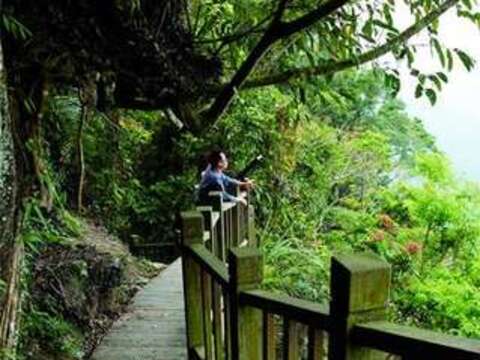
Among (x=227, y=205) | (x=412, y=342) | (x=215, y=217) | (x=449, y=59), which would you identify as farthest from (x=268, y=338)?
(x=227, y=205)

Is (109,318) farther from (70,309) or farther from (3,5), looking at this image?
(3,5)

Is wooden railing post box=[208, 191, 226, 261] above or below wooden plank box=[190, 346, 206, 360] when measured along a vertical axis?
above

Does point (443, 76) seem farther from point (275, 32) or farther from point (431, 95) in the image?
point (275, 32)

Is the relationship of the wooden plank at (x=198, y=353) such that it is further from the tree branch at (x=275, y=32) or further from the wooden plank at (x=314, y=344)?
the wooden plank at (x=314, y=344)

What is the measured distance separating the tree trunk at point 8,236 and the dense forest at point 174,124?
10mm

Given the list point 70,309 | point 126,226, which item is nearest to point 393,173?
point 126,226

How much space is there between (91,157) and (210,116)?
323cm

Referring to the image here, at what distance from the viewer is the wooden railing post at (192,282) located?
149 inches

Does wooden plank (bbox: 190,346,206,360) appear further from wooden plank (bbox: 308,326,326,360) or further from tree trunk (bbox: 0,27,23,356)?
wooden plank (bbox: 308,326,326,360)

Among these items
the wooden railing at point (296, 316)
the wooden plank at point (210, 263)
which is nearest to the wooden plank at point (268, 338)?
the wooden railing at point (296, 316)

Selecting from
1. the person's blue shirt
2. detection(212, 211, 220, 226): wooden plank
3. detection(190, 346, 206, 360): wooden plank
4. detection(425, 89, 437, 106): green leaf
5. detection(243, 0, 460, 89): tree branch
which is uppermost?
detection(243, 0, 460, 89): tree branch

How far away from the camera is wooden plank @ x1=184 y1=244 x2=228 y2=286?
281cm

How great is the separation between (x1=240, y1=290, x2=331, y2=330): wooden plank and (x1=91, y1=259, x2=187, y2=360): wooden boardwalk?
2476 mm

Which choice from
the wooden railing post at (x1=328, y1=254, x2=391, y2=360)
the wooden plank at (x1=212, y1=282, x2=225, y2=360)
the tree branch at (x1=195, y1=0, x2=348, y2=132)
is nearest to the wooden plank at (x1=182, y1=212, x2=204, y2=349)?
the wooden plank at (x1=212, y1=282, x2=225, y2=360)
